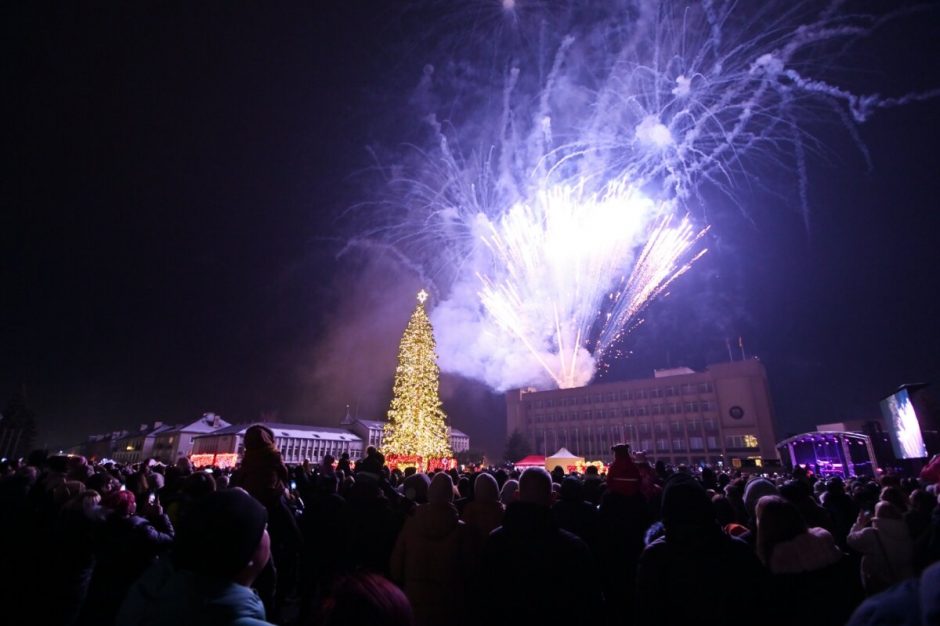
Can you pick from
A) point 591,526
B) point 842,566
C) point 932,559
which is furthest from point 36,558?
point 932,559

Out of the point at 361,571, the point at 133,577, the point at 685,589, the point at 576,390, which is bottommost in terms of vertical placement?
the point at 133,577

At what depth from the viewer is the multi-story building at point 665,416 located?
2559 inches

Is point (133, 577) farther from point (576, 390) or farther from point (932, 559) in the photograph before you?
point (576, 390)

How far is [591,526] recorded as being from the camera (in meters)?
5.63

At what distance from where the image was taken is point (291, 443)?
84.4 m

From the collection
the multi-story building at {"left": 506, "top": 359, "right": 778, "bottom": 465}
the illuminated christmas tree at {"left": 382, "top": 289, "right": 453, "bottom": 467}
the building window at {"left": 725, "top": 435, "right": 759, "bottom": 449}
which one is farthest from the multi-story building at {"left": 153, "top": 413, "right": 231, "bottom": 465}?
the building window at {"left": 725, "top": 435, "right": 759, "bottom": 449}

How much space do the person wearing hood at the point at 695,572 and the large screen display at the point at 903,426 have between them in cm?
2922

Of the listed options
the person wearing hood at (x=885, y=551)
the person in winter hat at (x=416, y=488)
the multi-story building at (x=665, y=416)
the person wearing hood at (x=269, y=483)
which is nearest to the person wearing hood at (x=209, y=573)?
the person wearing hood at (x=269, y=483)

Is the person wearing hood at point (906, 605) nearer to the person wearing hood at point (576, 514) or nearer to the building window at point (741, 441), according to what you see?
the person wearing hood at point (576, 514)

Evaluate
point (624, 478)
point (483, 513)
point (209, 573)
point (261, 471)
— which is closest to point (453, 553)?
point (483, 513)

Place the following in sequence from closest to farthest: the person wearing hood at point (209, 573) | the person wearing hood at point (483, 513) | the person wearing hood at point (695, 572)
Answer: the person wearing hood at point (209, 573) < the person wearing hood at point (695, 572) < the person wearing hood at point (483, 513)

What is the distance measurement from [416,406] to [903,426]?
29.2 meters

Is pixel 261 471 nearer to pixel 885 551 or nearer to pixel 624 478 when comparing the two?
pixel 624 478

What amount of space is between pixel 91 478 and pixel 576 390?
8229cm
